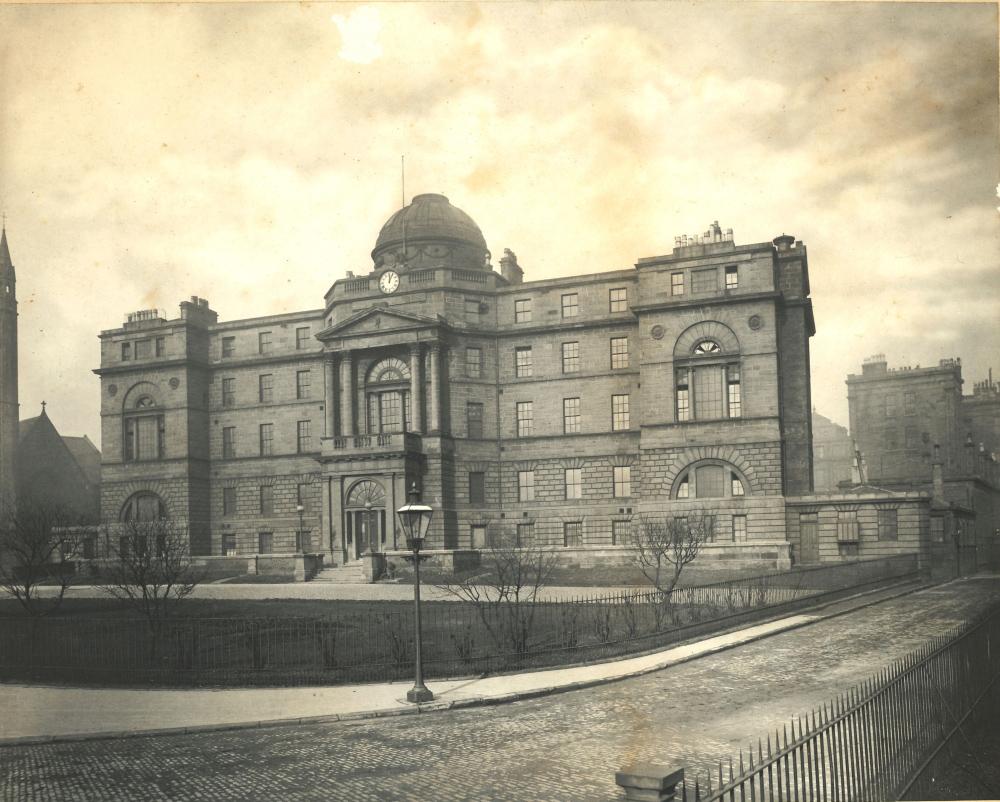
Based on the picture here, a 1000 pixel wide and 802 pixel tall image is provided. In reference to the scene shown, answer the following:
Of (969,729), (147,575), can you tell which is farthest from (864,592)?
(147,575)

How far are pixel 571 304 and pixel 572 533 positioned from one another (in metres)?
12.1

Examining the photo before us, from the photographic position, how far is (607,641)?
2056 cm

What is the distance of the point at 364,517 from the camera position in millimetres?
45500

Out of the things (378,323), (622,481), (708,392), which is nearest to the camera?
(708,392)

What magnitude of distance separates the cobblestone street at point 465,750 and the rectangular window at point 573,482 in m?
29.2

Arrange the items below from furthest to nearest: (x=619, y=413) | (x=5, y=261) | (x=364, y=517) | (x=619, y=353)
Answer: (x=619, y=353), (x=619, y=413), (x=364, y=517), (x=5, y=261)

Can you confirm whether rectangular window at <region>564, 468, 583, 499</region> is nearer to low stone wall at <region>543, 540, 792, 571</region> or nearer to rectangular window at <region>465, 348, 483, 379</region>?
low stone wall at <region>543, 540, 792, 571</region>

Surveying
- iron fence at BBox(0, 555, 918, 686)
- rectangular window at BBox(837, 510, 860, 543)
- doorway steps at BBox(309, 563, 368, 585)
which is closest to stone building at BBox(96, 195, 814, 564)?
rectangular window at BBox(837, 510, 860, 543)

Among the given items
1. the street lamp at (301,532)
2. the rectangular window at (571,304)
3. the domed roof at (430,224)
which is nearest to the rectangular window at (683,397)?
the rectangular window at (571,304)

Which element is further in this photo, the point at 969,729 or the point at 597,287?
the point at 597,287

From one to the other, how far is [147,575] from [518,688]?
12.9 metres

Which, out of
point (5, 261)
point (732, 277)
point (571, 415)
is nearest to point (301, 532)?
point (571, 415)

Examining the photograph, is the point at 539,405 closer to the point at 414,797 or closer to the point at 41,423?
the point at 41,423

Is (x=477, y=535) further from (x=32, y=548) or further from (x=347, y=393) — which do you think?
(x=32, y=548)
